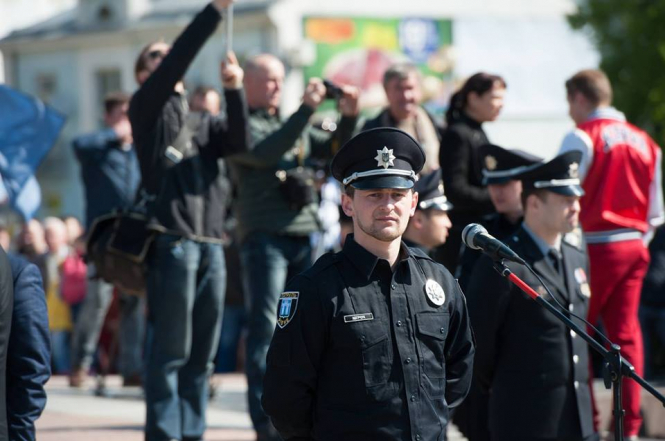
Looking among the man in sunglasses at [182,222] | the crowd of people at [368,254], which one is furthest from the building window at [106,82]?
the man in sunglasses at [182,222]

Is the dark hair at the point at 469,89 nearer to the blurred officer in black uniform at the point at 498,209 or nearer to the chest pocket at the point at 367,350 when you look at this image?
the blurred officer in black uniform at the point at 498,209

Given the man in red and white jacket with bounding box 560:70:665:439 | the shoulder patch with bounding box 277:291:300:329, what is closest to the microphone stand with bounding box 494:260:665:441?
the shoulder patch with bounding box 277:291:300:329

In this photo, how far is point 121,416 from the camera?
9.49m

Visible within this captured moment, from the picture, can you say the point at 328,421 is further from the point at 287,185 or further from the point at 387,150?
the point at 287,185

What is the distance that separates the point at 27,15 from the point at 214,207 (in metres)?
37.5

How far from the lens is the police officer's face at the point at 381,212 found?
4.50m

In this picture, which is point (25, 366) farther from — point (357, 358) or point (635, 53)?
point (635, 53)

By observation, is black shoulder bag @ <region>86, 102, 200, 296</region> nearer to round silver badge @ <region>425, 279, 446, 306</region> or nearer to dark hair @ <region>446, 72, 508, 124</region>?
dark hair @ <region>446, 72, 508, 124</region>

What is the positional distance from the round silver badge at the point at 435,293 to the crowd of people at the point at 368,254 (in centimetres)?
1

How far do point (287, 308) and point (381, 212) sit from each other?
1.51 feet

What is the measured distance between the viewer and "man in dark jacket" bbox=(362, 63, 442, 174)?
8.15 m

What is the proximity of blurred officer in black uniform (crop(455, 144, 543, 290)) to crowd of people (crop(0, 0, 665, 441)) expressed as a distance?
1 centimetres

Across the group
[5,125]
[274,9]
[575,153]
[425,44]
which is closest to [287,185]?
[575,153]

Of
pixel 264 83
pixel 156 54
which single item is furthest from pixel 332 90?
pixel 156 54
